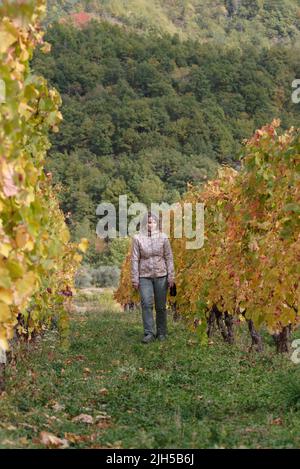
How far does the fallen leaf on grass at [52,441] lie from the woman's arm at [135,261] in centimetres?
559

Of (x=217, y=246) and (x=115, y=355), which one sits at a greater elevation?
(x=217, y=246)

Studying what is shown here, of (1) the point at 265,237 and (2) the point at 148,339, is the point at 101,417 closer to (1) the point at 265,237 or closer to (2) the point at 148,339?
(1) the point at 265,237

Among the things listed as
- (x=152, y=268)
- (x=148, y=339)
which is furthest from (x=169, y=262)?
(x=148, y=339)

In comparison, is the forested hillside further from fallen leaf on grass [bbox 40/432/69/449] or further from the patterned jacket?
fallen leaf on grass [bbox 40/432/69/449]

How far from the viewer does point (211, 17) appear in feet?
577

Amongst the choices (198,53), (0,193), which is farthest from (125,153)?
(0,193)

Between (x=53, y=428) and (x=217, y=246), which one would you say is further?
(x=217, y=246)

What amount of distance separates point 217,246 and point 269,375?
9.69ft

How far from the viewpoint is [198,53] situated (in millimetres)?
105188

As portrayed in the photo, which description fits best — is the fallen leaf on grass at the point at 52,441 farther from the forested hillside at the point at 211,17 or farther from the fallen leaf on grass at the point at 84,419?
the forested hillside at the point at 211,17

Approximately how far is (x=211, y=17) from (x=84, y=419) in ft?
592

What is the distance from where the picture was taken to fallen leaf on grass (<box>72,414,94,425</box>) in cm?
483

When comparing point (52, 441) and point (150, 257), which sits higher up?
point (150, 257)
